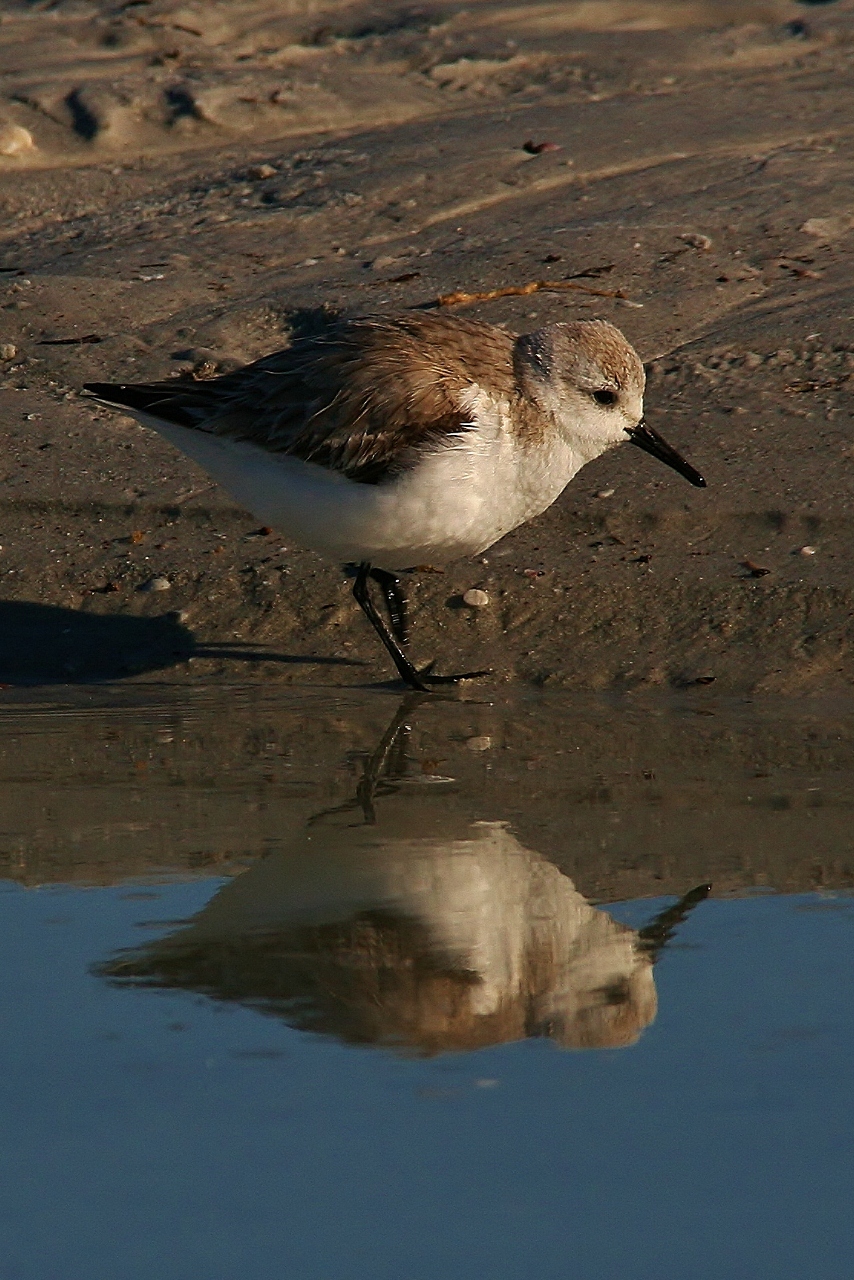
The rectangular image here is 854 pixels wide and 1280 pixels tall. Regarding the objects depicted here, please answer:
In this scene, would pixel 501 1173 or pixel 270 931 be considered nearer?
pixel 501 1173

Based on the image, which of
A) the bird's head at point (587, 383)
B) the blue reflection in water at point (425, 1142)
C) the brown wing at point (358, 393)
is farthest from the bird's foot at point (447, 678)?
the blue reflection in water at point (425, 1142)

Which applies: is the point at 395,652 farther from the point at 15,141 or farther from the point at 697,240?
the point at 15,141

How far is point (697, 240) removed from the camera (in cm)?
878

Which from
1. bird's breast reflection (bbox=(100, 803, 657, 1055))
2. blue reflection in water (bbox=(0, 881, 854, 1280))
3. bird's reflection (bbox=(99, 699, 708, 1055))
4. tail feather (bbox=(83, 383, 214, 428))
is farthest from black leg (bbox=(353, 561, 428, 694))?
blue reflection in water (bbox=(0, 881, 854, 1280))

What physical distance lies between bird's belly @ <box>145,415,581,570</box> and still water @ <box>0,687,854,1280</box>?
712 mm

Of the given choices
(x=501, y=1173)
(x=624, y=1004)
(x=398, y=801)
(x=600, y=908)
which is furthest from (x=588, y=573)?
(x=501, y=1173)

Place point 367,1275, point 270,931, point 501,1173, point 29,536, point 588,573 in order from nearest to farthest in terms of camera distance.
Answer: point 367,1275 → point 501,1173 → point 270,931 → point 588,573 → point 29,536

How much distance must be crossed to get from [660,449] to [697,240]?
241 centimetres

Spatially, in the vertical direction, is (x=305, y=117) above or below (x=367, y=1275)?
below

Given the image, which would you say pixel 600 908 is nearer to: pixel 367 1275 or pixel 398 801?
pixel 398 801

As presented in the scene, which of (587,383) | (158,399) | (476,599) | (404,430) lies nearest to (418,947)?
(404,430)

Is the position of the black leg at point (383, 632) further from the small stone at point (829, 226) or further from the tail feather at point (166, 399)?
the small stone at point (829, 226)

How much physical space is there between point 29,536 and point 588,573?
2.39 meters

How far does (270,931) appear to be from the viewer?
13.7ft
